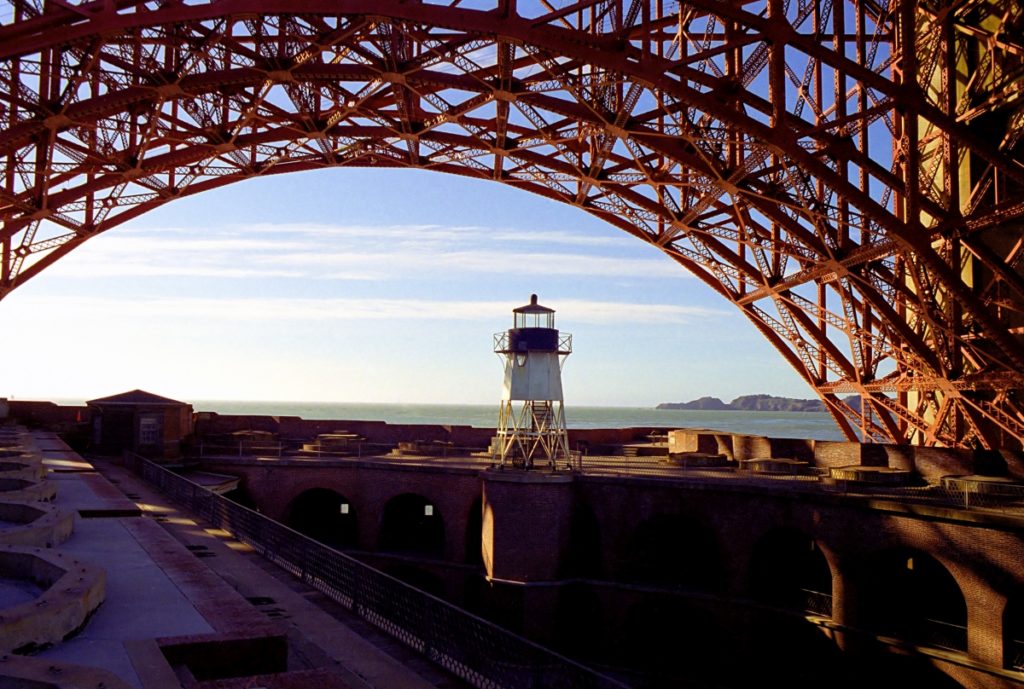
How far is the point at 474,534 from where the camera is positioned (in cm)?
3334

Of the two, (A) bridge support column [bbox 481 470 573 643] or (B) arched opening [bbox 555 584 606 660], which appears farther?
(B) arched opening [bbox 555 584 606 660]

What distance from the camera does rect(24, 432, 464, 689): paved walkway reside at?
817cm

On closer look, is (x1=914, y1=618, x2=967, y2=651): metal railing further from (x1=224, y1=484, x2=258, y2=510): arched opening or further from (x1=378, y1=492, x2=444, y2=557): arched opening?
(x1=224, y1=484, x2=258, y2=510): arched opening

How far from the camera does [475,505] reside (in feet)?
105

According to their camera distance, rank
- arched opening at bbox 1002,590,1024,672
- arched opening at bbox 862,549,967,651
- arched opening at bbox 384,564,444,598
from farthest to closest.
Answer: arched opening at bbox 384,564,444,598
arched opening at bbox 862,549,967,651
arched opening at bbox 1002,590,1024,672

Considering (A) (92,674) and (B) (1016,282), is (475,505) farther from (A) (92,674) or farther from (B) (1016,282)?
(A) (92,674)

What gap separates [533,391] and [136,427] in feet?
56.0

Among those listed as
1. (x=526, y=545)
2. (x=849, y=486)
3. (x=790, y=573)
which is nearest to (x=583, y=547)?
(x=526, y=545)

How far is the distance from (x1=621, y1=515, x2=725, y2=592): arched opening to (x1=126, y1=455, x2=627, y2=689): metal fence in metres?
15.6

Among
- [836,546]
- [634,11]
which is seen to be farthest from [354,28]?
[836,546]

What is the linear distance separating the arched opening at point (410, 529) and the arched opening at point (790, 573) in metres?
12.0

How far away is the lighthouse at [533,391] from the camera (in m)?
28.6

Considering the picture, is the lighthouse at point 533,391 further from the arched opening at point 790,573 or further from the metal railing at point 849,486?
the arched opening at point 790,573

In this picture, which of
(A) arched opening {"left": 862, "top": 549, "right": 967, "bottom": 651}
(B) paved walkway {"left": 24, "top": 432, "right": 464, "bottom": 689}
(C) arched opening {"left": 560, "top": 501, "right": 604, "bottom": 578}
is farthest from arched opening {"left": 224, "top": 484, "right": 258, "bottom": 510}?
(A) arched opening {"left": 862, "top": 549, "right": 967, "bottom": 651}
